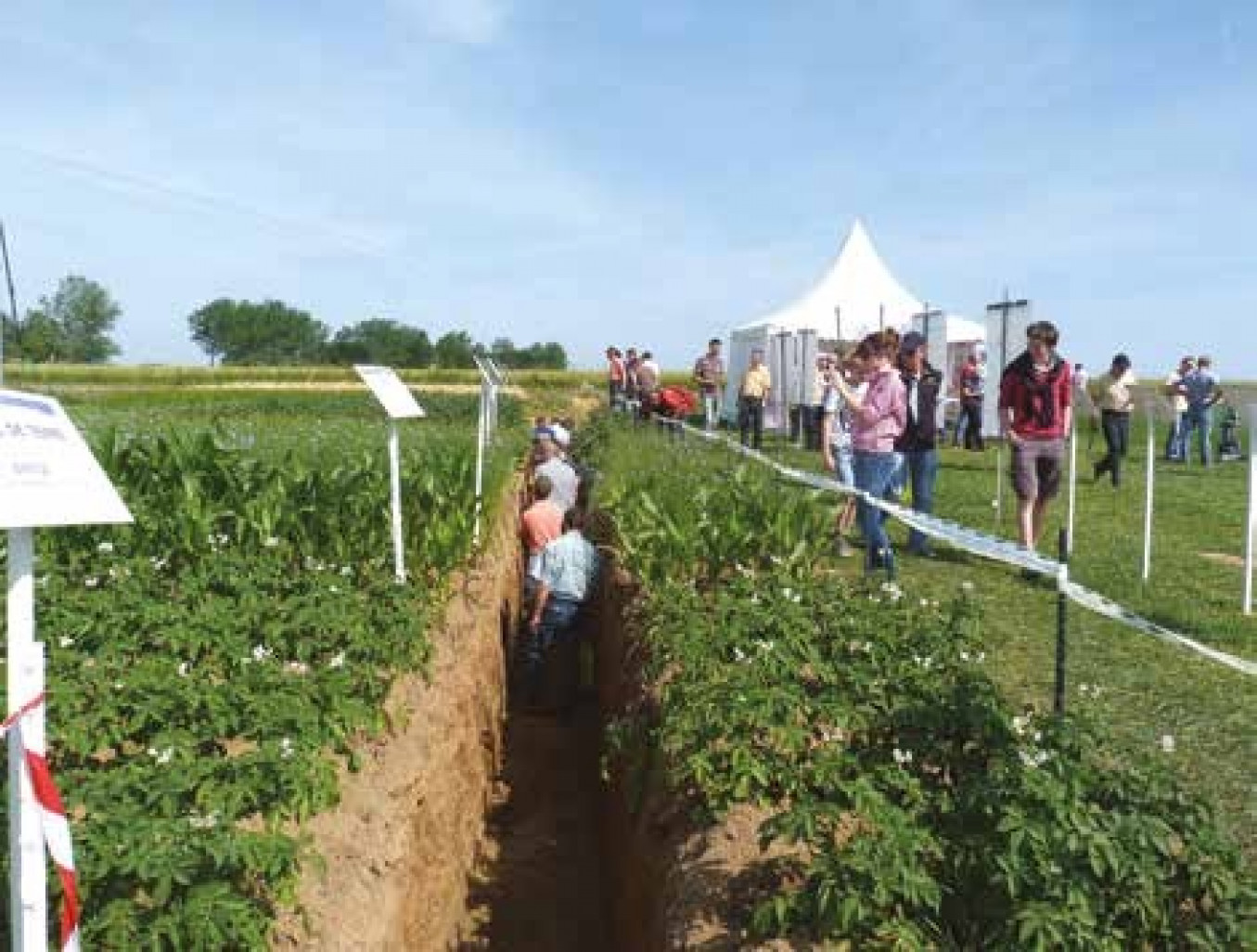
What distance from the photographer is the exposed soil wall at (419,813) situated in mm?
3217

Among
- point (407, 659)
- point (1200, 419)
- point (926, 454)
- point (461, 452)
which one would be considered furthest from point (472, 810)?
point (1200, 419)

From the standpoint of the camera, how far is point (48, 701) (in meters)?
3.41

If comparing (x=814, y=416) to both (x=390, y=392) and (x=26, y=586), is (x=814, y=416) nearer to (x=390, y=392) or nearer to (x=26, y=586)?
(x=390, y=392)

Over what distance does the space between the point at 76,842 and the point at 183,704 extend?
895 mm

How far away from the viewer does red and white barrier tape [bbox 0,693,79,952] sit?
2211 millimetres

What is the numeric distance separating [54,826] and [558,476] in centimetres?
627

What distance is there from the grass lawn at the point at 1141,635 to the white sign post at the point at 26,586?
2605mm

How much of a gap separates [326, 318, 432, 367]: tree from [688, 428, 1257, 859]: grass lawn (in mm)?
58236

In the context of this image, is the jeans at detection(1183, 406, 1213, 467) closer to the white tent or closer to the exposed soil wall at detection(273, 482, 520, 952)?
the white tent

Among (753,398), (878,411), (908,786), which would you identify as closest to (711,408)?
(753,398)

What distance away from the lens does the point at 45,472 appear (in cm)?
231

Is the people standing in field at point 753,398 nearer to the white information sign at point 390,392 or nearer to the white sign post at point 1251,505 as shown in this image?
the white sign post at point 1251,505

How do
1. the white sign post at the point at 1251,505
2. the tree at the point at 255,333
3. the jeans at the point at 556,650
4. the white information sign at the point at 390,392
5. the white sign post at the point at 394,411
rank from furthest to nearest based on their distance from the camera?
1. the tree at the point at 255,333
2. the jeans at the point at 556,650
3. the white sign post at the point at 1251,505
4. the white information sign at the point at 390,392
5. the white sign post at the point at 394,411

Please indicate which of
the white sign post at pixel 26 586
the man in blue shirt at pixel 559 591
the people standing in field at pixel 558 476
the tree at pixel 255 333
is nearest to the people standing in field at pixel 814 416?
the people standing in field at pixel 558 476
